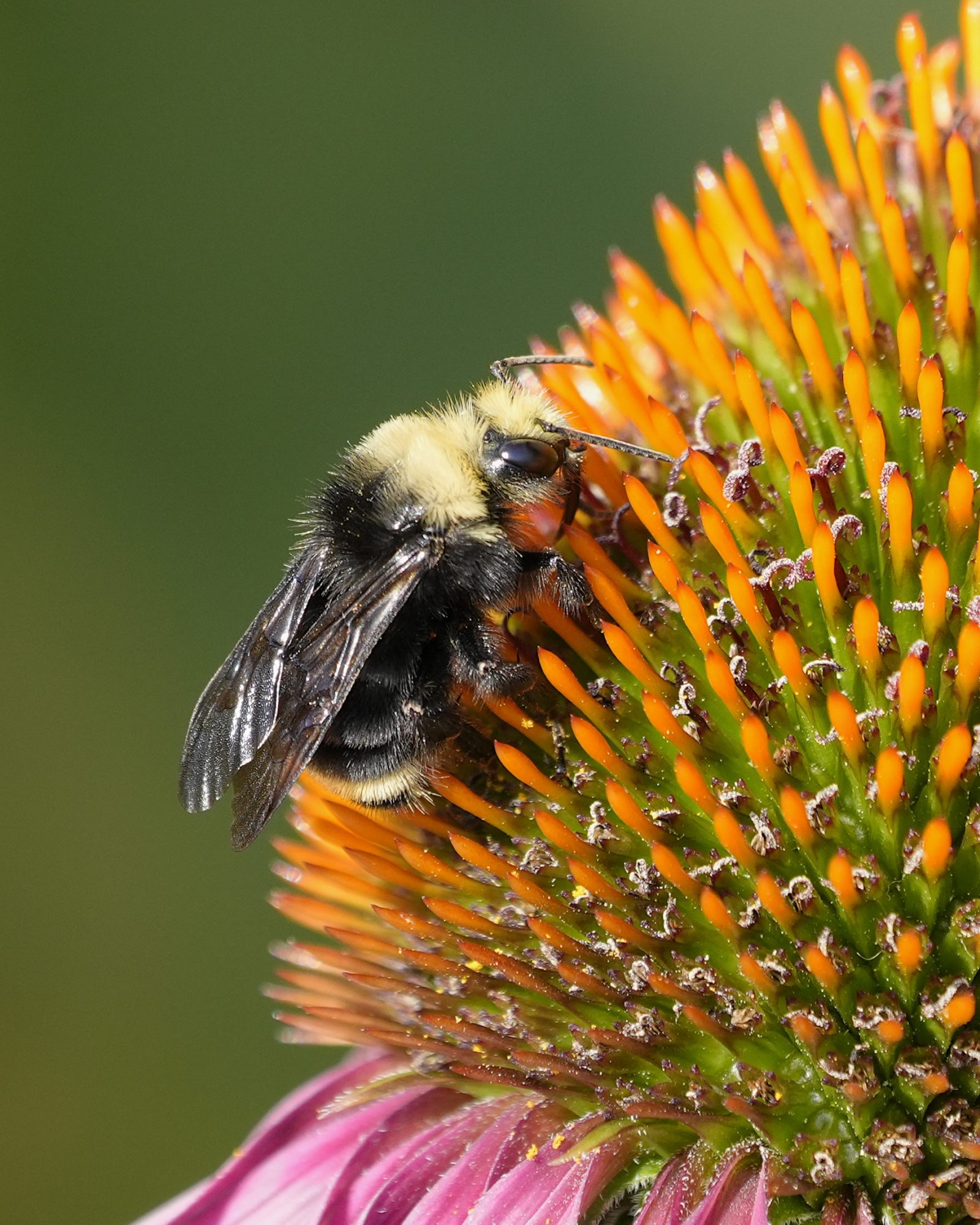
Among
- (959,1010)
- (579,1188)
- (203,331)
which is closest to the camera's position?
(959,1010)

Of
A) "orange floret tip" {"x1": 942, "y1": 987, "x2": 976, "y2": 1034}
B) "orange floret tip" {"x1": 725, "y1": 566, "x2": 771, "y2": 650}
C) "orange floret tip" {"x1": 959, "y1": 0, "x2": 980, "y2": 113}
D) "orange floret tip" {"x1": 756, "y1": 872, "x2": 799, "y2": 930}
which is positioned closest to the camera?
"orange floret tip" {"x1": 942, "y1": 987, "x2": 976, "y2": 1034}

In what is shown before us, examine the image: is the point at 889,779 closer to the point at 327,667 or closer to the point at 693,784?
the point at 693,784

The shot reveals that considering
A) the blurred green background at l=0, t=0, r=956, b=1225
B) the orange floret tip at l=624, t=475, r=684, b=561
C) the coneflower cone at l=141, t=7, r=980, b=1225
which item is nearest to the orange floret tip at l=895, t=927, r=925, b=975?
the coneflower cone at l=141, t=7, r=980, b=1225

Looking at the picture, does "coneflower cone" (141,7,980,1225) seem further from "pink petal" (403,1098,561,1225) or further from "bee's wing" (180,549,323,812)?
"bee's wing" (180,549,323,812)

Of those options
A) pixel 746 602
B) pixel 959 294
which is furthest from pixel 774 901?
pixel 959 294

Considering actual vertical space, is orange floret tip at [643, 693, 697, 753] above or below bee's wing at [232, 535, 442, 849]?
below

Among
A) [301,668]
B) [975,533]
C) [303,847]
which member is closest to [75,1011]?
[303,847]
